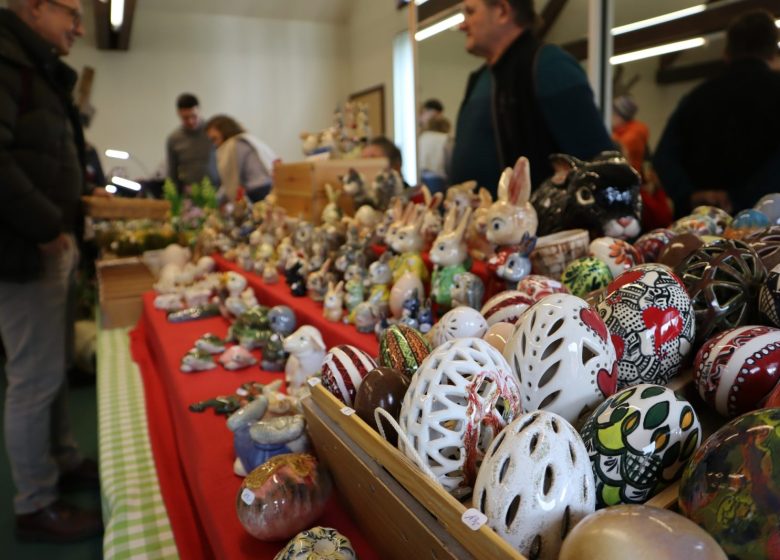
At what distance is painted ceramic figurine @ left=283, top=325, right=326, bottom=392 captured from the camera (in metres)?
1.46

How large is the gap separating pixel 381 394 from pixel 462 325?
0.79 ft

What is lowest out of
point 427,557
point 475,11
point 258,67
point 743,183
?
point 427,557

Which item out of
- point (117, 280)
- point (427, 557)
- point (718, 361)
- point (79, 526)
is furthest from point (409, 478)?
point (117, 280)

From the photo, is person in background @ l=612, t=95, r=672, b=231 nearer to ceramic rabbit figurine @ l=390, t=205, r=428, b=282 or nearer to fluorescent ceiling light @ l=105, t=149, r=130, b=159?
ceramic rabbit figurine @ l=390, t=205, r=428, b=282

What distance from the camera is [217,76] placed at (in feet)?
24.6

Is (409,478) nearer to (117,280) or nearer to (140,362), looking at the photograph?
(140,362)

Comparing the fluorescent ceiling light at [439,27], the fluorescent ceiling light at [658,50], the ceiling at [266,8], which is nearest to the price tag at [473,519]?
the fluorescent ceiling light at [658,50]

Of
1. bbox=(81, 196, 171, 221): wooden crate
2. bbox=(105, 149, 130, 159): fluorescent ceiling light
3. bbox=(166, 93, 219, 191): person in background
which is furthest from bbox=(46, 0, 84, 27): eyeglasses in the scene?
bbox=(105, 149, 130, 159): fluorescent ceiling light

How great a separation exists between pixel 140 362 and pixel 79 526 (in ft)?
2.45

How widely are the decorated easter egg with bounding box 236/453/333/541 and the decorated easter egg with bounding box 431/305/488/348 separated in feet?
1.07

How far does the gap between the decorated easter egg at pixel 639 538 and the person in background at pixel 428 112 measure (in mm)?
3928

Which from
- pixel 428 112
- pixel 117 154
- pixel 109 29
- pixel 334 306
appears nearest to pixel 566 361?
pixel 334 306

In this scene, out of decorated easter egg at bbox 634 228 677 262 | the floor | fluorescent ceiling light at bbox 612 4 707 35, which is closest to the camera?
decorated easter egg at bbox 634 228 677 262

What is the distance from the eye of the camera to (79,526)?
1.98 meters
